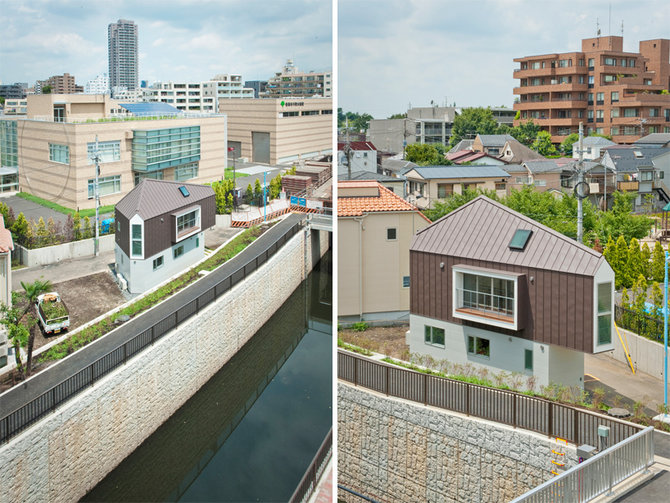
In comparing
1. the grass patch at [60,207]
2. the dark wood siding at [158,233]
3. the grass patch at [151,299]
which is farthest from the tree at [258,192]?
the grass patch at [60,207]

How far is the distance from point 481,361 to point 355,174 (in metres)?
1.70

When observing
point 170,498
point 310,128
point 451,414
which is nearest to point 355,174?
point 310,128

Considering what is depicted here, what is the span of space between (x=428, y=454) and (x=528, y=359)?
1.05 meters

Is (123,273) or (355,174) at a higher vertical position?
(355,174)

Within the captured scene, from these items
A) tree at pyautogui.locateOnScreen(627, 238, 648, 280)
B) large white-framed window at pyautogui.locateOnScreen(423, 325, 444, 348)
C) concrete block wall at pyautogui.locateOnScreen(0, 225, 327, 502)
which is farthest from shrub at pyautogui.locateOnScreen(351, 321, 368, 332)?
tree at pyautogui.locateOnScreen(627, 238, 648, 280)

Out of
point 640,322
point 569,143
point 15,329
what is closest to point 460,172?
point 569,143

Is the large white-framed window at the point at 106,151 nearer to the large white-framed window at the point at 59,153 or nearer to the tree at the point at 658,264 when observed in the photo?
the large white-framed window at the point at 59,153

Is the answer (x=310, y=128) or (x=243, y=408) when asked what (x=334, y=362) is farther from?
(x=310, y=128)

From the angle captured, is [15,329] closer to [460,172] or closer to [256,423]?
[256,423]

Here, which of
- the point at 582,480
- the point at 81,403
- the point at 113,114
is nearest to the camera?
the point at 81,403

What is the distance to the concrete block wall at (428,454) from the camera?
4594mm

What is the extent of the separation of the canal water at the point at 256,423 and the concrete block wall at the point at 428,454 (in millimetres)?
867

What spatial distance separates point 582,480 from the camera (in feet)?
12.7

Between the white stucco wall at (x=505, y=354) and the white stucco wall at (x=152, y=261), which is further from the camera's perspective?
the white stucco wall at (x=505, y=354)
